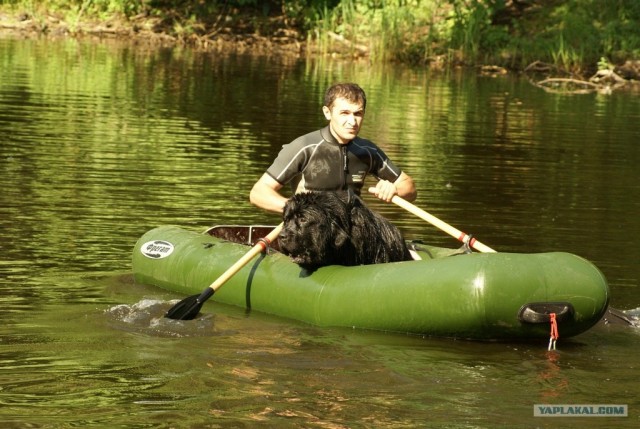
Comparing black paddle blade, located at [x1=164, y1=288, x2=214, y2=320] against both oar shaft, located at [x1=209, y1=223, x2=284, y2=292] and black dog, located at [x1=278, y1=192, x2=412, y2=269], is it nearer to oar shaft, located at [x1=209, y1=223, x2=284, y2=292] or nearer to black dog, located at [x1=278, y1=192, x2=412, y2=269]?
oar shaft, located at [x1=209, y1=223, x2=284, y2=292]

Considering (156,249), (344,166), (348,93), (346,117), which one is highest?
(348,93)

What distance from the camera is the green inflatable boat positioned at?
A: 7.34 metres

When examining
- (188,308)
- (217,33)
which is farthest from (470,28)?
(188,308)

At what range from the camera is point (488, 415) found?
20.8 feet

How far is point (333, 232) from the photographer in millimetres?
7980

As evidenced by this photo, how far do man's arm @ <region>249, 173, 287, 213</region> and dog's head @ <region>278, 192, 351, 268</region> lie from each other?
0.36 meters

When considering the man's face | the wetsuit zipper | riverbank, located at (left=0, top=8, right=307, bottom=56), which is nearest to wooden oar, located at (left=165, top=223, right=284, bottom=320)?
the wetsuit zipper

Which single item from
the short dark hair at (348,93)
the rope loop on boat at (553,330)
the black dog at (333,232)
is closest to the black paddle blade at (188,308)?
the black dog at (333,232)

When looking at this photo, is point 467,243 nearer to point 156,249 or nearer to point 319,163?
point 319,163

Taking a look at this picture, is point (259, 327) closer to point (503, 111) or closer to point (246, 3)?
point (503, 111)

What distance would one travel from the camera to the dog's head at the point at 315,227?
7949 millimetres

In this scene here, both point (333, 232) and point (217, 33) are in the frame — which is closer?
point (333, 232)

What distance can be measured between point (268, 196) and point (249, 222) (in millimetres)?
3223

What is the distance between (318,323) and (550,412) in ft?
6.71
